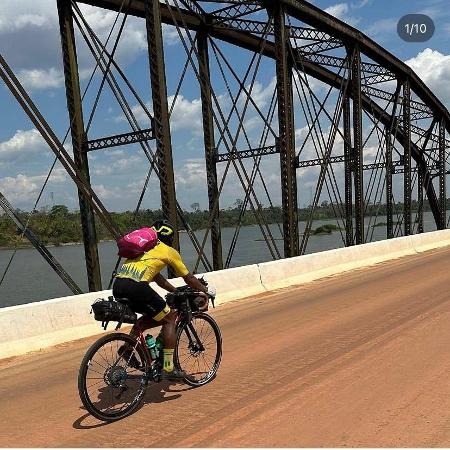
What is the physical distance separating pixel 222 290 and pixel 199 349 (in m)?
5.02

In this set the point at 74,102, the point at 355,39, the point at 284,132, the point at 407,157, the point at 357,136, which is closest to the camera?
the point at 74,102

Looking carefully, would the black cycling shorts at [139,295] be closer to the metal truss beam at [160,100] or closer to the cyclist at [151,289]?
the cyclist at [151,289]

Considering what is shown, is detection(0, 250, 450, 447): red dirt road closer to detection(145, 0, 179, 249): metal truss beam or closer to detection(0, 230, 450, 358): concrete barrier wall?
detection(0, 230, 450, 358): concrete barrier wall

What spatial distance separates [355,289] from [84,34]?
28.0 feet

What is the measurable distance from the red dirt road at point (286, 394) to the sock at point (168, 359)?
308 millimetres

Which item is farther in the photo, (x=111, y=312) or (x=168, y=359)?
(x=168, y=359)

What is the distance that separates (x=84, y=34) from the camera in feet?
37.6

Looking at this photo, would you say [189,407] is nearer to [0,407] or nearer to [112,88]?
[0,407]

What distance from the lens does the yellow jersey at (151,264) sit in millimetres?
4184

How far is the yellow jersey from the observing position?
418 cm

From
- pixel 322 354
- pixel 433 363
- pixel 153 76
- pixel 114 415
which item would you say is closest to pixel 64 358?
pixel 114 415

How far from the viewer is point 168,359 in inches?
171

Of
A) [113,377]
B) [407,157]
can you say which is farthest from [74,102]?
[407,157]

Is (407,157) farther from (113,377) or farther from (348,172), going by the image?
(113,377)
